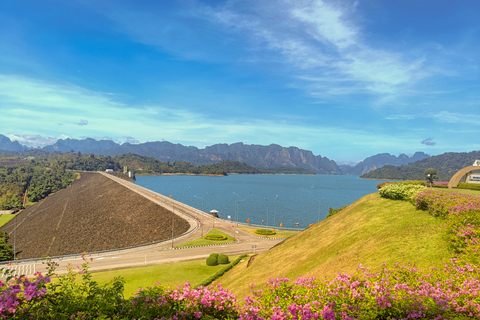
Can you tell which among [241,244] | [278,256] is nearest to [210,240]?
[241,244]

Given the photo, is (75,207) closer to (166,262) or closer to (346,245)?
(166,262)

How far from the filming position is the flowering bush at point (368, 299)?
740 centimetres

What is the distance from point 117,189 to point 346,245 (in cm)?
13309

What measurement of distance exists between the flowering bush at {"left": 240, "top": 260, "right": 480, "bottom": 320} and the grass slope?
15.7 ft

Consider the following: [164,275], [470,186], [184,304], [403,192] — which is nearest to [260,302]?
[184,304]

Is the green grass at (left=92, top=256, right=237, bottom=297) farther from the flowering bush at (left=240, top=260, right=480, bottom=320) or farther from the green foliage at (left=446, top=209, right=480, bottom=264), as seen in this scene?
the green foliage at (left=446, top=209, right=480, bottom=264)

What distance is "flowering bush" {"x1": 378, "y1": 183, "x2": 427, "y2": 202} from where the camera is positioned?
23203 mm

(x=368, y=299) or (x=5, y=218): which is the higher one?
(x=368, y=299)

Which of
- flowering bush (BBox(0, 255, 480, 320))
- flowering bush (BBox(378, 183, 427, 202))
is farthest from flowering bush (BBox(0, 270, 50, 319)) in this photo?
flowering bush (BBox(378, 183, 427, 202))

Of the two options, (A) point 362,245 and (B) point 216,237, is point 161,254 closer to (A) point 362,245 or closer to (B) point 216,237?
(B) point 216,237

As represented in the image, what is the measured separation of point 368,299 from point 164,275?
32920 mm

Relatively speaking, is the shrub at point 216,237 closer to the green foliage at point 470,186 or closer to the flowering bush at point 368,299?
the green foliage at point 470,186

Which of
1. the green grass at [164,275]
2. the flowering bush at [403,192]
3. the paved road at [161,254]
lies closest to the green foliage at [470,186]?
the flowering bush at [403,192]

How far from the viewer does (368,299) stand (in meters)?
8.20
